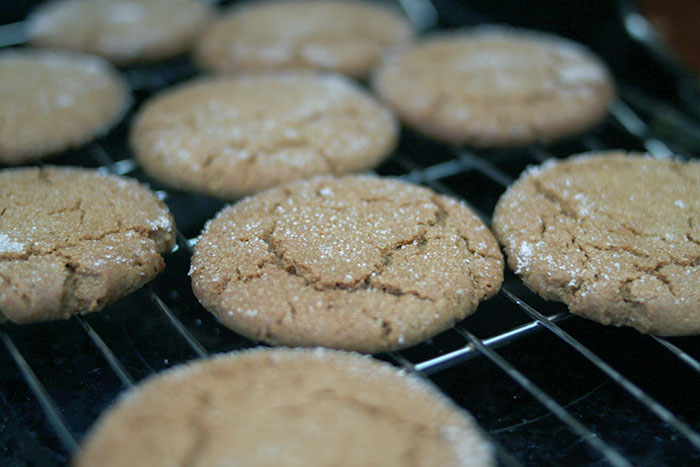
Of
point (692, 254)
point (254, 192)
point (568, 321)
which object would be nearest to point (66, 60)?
point (254, 192)

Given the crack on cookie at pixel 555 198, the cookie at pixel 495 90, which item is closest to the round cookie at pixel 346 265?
the crack on cookie at pixel 555 198

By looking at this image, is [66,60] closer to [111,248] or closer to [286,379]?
[111,248]

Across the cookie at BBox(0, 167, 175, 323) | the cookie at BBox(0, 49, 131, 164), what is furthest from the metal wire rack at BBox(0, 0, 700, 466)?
the cookie at BBox(0, 49, 131, 164)

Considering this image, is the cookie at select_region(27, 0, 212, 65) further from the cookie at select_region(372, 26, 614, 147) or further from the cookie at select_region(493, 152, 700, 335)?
the cookie at select_region(493, 152, 700, 335)

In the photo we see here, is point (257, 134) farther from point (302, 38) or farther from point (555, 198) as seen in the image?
point (555, 198)

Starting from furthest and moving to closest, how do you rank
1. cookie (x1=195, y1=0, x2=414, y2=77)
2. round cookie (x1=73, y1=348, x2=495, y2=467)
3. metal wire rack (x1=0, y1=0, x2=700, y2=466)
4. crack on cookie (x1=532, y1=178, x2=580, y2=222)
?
cookie (x1=195, y1=0, x2=414, y2=77) < crack on cookie (x1=532, y1=178, x2=580, y2=222) < metal wire rack (x1=0, y1=0, x2=700, y2=466) < round cookie (x1=73, y1=348, x2=495, y2=467)

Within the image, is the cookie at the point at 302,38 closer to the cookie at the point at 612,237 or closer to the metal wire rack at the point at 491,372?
the metal wire rack at the point at 491,372

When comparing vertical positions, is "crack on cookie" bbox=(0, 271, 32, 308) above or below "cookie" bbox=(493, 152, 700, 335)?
below
